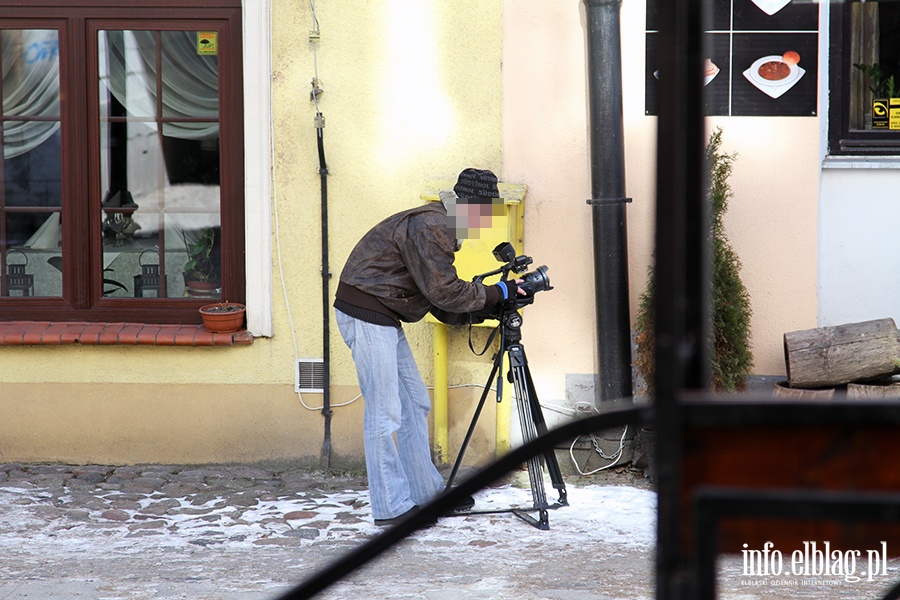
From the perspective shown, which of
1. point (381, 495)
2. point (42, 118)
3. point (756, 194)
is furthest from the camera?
point (42, 118)

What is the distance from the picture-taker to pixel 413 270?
486 cm

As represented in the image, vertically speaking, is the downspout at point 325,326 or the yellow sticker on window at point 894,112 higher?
the yellow sticker on window at point 894,112

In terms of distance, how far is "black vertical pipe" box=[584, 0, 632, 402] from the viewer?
5.59 meters

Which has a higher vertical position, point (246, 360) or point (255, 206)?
point (255, 206)

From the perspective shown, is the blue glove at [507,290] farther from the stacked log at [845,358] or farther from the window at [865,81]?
the window at [865,81]

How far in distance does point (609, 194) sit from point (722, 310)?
0.86m

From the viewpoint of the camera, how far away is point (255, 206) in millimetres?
5867

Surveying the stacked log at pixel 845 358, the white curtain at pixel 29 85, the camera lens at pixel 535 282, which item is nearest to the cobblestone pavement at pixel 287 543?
the stacked log at pixel 845 358

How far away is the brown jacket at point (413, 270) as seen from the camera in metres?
4.80

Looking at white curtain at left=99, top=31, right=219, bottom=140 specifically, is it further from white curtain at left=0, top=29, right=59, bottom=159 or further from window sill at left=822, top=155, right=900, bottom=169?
window sill at left=822, top=155, right=900, bottom=169

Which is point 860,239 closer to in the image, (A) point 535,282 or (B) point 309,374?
(A) point 535,282

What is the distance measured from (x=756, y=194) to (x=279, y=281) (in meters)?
2.71

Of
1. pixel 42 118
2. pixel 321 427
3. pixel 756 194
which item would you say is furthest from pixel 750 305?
pixel 42 118

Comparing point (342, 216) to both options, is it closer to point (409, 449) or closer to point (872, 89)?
point (409, 449)
